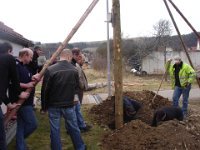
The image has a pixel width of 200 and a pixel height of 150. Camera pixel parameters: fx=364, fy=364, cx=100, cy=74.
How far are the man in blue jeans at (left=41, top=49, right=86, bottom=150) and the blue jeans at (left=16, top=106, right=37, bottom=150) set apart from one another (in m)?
0.26

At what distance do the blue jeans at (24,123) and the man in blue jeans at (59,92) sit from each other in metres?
0.26

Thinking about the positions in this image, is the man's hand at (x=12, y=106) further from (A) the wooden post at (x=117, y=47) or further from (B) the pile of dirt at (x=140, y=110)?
(B) the pile of dirt at (x=140, y=110)

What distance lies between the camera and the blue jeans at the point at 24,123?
6.05 m

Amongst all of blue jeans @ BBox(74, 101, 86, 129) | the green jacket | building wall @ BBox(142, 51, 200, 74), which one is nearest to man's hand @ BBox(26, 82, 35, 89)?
blue jeans @ BBox(74, 101, 86, 129)

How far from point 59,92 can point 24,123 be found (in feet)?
2.59

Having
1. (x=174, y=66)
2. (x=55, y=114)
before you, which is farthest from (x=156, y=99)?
(x=55, y=114)

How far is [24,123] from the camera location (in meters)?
6.12

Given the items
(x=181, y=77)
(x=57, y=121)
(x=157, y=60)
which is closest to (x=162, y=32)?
(x=157, y=60)

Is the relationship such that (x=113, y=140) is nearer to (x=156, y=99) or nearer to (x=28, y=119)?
(x=28, y=119)

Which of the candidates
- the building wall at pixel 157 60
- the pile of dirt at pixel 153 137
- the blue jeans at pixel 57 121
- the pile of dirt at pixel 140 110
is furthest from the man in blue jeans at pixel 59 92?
the building wall at pixel 157 60

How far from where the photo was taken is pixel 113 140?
7.35 m

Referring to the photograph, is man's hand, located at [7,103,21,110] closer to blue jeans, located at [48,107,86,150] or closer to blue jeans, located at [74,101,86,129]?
blue jeans, located at [48,107,86,150]

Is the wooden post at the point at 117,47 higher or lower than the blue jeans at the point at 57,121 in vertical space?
higher

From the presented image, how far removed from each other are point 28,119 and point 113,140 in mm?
2039
